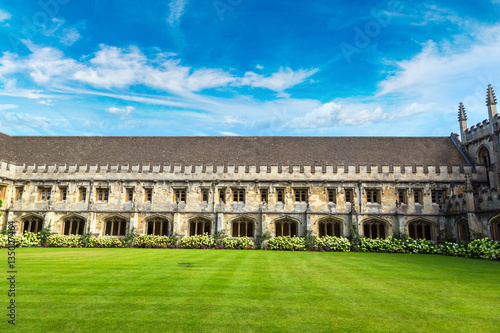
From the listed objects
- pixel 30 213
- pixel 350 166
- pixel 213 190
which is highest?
pixel 350 166

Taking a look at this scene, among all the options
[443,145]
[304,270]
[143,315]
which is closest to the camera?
[143,315]

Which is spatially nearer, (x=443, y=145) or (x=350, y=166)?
(x=350, y=166)

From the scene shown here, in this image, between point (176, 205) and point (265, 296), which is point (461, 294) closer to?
point (265, 296)

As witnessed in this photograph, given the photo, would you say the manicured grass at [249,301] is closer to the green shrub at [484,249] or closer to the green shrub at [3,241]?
the green shrub at [484,249]

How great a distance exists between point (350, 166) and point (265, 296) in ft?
66.4

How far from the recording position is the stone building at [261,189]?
25375 millimetres

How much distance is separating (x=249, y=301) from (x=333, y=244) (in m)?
17.2

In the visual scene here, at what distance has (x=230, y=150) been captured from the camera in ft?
96.7

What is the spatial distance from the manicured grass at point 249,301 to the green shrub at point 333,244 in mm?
12057

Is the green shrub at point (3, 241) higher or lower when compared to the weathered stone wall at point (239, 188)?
lower

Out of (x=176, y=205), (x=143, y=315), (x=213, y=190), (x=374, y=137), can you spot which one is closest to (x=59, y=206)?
(x=176, y=205)

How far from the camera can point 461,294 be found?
8.08 metres

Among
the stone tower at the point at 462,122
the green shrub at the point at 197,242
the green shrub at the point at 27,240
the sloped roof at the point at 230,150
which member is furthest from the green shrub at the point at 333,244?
the green shrub at the point at 27,240

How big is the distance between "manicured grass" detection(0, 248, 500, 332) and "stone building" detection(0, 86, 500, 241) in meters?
14.8
